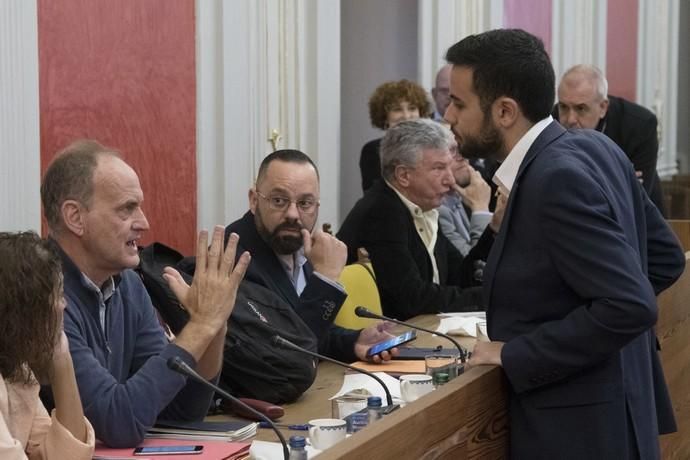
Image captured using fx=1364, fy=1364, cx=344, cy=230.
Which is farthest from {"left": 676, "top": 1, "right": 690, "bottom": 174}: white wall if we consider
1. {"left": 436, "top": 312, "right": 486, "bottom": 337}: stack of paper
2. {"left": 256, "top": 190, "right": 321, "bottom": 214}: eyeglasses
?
{"left": 256, "top": 190, "right": 321, "bottom": 214}: eyeglasses

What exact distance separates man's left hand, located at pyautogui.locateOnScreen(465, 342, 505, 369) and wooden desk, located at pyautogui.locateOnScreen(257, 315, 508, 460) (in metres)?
0.02

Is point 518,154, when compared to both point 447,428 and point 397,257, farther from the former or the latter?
point 397,257

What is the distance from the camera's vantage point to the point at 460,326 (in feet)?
15.8

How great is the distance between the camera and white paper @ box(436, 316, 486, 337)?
4773mm

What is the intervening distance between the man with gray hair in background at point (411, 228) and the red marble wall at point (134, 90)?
735 millimetres

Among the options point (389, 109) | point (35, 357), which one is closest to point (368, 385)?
point (35, 357)

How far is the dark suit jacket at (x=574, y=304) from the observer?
8.94 ft

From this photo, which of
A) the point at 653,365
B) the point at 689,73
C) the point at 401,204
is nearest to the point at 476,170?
the point at 401,204

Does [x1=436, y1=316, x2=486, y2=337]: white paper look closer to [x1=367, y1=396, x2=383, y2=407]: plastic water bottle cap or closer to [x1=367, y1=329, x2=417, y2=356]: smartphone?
[x1=367, y1=329, x2=417, y2=356]: smartphone

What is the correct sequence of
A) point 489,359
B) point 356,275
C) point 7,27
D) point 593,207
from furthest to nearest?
point 356,275 → point 7,27 → point 489,359 → point 593,207

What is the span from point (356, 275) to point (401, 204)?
51 centimetres

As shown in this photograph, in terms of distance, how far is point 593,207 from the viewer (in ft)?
8.97

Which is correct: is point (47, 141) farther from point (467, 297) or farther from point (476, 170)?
point (476, 170)

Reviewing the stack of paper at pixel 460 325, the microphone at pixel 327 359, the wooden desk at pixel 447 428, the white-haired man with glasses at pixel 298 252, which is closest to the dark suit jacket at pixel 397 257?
the stack of paper at pixel 460 325
